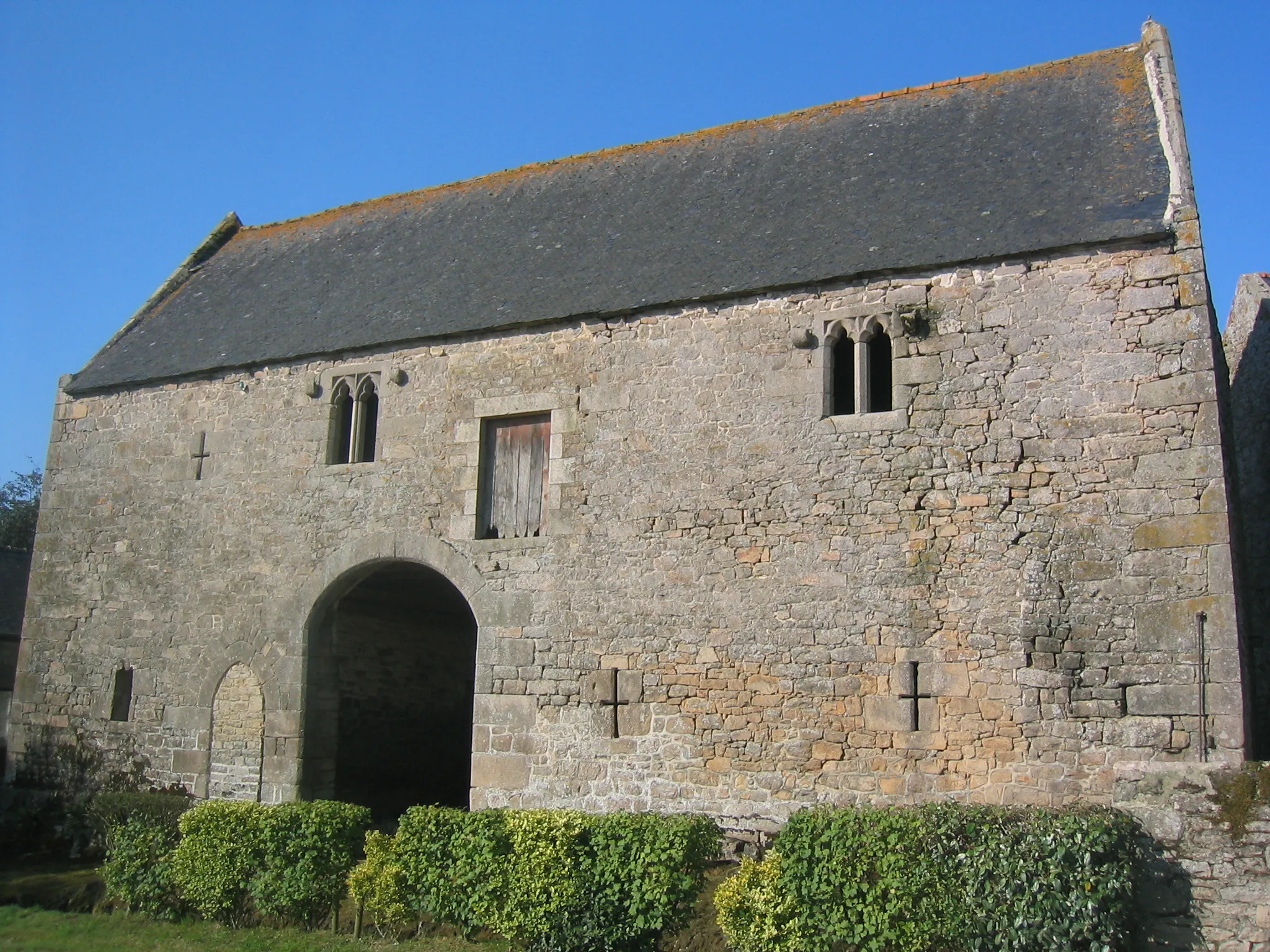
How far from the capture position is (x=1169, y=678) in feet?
27.7

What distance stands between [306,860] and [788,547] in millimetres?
4920

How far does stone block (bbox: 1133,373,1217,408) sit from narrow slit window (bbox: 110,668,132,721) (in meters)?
11.0

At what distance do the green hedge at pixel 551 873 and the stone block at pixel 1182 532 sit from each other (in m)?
4.07

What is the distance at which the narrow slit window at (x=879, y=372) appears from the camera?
1009 cm

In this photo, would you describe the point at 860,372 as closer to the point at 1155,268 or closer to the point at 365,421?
the point at 1155,268

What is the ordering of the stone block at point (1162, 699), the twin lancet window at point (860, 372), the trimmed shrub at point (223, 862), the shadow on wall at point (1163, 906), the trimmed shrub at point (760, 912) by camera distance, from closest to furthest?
the shadow on wall at point (1163, 906), the trimmed shrub at point (760, 912), the stone block at point (1162, 699), the trimmed shrub at point (223, 862), the twin lancet window at point (860, 372)

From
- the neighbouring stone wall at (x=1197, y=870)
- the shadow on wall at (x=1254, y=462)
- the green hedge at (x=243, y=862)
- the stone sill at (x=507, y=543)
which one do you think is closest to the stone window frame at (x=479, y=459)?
the stone sill at (x=507, y=543)

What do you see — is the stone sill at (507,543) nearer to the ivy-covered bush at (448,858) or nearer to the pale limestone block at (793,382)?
the pale limestone block at (793,382)

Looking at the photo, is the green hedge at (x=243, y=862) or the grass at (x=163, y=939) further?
the green hedge at (x=243, y=862)

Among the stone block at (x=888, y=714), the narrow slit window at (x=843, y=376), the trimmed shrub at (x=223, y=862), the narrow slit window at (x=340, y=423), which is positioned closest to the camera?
the stone block at (x=888, y=714)

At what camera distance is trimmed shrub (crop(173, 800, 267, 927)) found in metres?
9.68

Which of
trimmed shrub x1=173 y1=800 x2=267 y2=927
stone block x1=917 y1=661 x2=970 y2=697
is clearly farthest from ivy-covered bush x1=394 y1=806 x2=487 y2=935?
stone block x1=917 y1=661 x2=970 y2=697

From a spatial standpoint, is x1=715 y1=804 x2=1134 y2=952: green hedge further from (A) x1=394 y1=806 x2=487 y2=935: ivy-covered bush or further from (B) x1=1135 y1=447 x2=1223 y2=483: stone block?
(B) x1=1135 y1=447 x2=1223 y2=483: stone block

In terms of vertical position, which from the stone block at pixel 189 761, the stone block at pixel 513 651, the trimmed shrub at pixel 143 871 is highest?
the stone block at pixel 513 651
